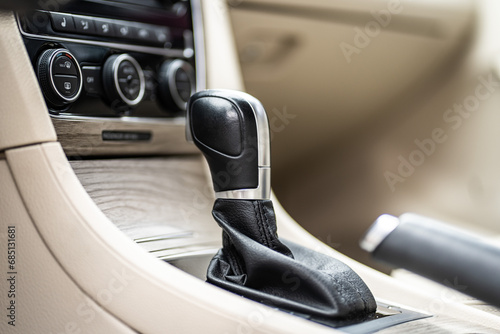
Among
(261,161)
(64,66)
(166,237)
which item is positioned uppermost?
(64,66)

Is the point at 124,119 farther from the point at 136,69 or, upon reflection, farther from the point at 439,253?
the point at 439,253

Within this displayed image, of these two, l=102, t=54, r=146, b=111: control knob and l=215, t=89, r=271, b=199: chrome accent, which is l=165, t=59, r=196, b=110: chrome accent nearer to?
l=102, t=54, r=146, b=111: control knob

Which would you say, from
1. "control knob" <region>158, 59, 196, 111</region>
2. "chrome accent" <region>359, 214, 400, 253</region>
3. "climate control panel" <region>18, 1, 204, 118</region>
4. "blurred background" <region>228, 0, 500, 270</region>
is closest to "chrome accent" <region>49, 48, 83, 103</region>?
"climate control panel" <region>18, 1, 204, 118</region>

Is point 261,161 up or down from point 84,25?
down

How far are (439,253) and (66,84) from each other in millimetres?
421

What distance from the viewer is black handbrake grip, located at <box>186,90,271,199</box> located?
0.48 metres

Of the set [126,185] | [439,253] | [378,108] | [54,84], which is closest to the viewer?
[439,253]

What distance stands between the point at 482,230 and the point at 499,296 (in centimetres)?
107

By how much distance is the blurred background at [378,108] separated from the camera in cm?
124

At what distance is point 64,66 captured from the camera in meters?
0.57

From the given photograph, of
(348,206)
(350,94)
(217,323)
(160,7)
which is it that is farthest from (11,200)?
(348,206)

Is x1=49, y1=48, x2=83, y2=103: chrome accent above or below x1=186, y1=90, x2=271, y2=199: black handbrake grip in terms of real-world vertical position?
above

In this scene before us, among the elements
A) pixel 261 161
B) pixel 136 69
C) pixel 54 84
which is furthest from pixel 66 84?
pixel 261 161

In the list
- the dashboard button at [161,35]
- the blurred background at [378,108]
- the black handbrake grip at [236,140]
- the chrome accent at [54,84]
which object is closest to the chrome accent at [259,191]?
the black handbrake grip at [236,140]
